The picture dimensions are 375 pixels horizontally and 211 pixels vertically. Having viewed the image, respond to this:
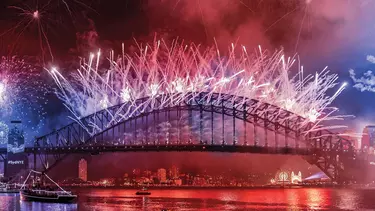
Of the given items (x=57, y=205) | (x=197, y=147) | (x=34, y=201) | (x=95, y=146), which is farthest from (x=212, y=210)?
(x=95, y=146)

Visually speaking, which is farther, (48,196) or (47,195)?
(47,195)

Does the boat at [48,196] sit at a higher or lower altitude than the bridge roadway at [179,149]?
lower

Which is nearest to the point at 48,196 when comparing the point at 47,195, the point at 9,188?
the point at 47,195

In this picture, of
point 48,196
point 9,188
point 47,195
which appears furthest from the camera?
point 9,188

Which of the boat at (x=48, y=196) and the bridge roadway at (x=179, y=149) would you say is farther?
the bridge roadway at (x=179, y=149)

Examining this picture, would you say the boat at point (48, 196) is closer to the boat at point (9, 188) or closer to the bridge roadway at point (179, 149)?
the boat at point (9, 188)

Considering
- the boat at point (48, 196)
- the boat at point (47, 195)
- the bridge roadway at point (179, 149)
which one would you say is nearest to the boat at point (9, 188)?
the bridge roadway at point (179, 149)

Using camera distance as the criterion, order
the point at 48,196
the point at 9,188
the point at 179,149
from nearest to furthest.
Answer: the point at 48,196, the point at 179,149, the point at 9,188

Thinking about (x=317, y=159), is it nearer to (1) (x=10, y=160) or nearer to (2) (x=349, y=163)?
(2) (x=349, y=163)

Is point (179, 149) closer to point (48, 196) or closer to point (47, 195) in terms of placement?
point (47, 195)
